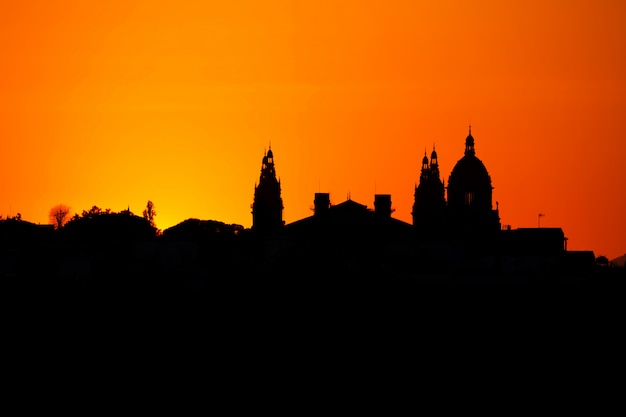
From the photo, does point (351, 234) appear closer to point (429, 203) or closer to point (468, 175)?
point (468, 175)

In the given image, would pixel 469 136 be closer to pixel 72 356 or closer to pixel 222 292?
pixel 222 292

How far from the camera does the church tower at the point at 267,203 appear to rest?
184 m

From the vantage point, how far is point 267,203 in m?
188

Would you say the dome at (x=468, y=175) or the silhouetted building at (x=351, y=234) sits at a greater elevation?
the dome at (x=468, y=175)

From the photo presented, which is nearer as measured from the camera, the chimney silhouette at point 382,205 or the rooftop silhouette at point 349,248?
the rooftop silhouette at point 349,248

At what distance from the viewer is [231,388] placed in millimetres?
97875

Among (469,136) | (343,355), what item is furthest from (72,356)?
(469,136)

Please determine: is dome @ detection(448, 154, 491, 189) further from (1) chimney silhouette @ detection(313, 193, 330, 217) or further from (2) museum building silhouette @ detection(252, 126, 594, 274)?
(1) chimney silhouette @ detection(313, 193, 330, 217)

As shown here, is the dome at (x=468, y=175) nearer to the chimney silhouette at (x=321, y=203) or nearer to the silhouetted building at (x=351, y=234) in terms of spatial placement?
the silhouetted building at (x=351, y=234)

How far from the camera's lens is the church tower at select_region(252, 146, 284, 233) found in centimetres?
18400

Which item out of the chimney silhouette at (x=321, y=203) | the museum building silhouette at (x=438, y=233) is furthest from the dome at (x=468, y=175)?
the chimney silhouette at (x=321, y=203)

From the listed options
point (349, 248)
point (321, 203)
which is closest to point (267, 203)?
point (321, 203)

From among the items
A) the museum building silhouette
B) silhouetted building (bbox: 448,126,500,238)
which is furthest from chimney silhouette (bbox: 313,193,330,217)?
silhouetted building (bbox: 448,126,500,238)

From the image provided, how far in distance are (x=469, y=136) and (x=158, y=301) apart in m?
54.1
